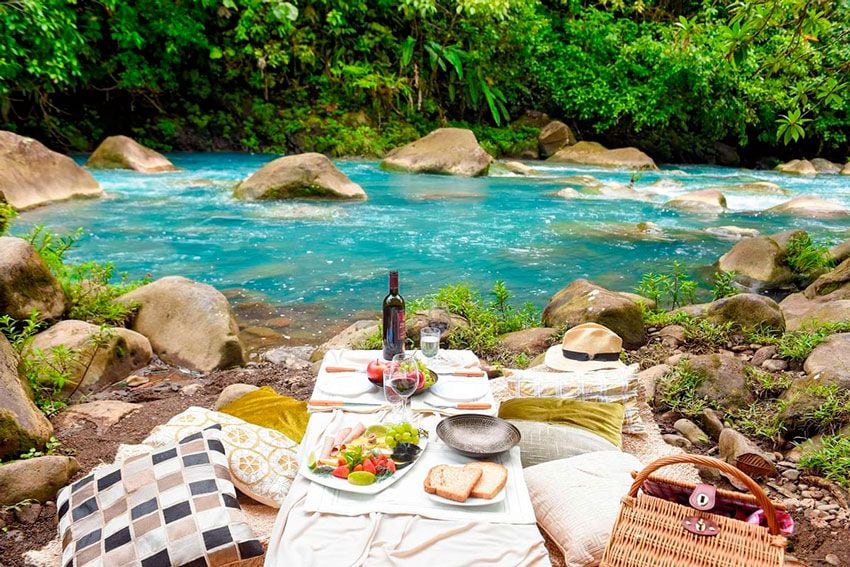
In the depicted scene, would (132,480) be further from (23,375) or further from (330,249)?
(330,249)

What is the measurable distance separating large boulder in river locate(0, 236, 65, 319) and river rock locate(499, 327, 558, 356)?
3574mm

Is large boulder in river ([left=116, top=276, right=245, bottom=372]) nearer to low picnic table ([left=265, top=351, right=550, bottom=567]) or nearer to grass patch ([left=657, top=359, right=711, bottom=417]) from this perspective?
low picnic table ([left=265, top=351, right=550, bottom=567])

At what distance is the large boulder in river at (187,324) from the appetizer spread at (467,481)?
335cm

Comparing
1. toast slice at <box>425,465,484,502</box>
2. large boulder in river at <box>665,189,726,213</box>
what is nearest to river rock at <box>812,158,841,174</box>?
large boulder in river at <box>665,189,726,213</box>

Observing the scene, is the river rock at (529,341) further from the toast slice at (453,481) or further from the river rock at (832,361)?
the toast slice at (453,481)

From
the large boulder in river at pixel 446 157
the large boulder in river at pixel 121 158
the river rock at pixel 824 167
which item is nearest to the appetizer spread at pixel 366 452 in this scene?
the large boulder in river at pixel 121 158

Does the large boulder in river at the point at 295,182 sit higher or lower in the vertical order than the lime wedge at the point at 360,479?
higher

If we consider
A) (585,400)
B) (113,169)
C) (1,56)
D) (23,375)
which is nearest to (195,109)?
(113,169)

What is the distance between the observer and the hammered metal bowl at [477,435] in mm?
2598

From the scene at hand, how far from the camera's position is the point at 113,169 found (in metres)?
14.4

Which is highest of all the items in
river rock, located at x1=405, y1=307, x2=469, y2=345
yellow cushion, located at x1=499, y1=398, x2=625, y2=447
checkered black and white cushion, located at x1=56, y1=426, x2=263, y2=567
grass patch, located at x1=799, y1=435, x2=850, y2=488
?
checkered black and white cushion, located at x1=56, y1=426, x2=263, y2=567

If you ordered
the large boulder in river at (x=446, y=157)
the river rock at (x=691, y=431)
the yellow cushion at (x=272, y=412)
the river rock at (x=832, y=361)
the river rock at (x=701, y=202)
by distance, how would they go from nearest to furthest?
the yellow cushion at (x=272, y=412) → the river rock at (x=691, y=431) → the river rock at (x=832, y=361) → the river rock at (x=701, y=202) → the large boulder in river at (x=446, y=157)

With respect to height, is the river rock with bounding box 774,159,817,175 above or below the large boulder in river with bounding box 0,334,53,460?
above

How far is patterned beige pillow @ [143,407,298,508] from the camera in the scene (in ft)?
9.80
